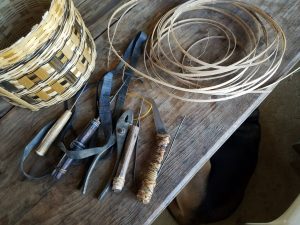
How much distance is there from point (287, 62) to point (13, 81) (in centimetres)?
52

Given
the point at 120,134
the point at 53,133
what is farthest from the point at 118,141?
the point at 53,133

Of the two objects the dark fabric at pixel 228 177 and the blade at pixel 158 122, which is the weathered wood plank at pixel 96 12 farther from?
the dark fabric at pixel 228 177

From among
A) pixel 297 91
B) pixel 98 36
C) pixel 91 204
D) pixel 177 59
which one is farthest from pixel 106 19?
pixel 297 91

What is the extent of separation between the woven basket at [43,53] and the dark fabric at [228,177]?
54cm

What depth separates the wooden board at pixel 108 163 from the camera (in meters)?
0.62

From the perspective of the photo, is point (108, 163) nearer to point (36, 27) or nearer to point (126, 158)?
point (126, 158)

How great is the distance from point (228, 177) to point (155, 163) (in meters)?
0.47

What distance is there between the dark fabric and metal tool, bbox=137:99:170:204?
43 centimetres

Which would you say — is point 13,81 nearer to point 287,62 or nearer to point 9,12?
point 9,12

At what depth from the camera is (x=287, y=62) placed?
2.27ft

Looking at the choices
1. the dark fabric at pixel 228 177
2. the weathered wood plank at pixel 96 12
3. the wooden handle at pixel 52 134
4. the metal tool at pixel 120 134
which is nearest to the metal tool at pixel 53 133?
the wooden handle at pixel 52 134

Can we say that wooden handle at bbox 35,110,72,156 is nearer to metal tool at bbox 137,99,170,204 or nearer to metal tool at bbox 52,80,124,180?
metal tool at bbox 52,80,124,180

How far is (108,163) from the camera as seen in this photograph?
2.14 feet

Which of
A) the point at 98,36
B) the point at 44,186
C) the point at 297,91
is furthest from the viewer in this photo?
the point at 297,91
